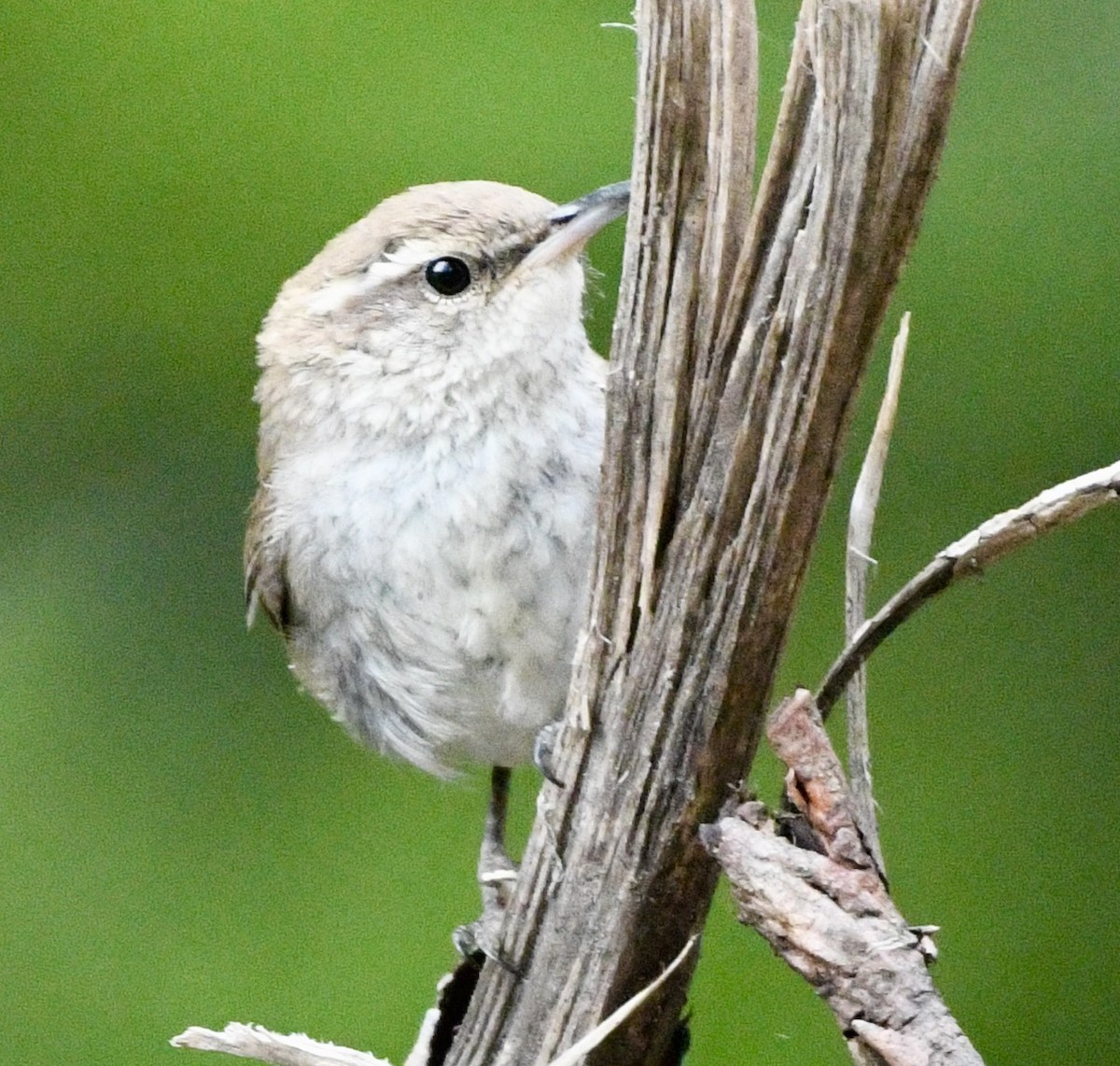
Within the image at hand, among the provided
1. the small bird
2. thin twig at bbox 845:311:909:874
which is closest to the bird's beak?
the small bird

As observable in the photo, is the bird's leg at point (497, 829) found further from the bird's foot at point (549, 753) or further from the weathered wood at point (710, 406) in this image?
the weathered wood at point (710, 406)

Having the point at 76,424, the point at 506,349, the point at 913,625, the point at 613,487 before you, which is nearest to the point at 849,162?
the point at 613,487

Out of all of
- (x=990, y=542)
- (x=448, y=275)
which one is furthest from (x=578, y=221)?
(x=990, y=542)

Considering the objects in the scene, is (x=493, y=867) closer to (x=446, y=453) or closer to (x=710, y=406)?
(x=446, y=453)

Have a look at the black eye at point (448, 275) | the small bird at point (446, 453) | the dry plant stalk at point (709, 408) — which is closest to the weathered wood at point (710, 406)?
the dry plant stalk at point (709, 408)

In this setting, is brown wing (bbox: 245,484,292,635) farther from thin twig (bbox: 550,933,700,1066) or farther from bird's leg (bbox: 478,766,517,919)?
thin twig (bbox: 550,933,700,1066)

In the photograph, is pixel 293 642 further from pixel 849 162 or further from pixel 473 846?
pixel 849 162
